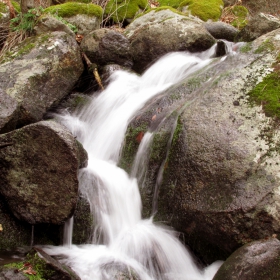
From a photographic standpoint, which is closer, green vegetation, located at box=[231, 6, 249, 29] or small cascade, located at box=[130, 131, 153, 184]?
small cascade, located at box=[130, 131, 153, 184]

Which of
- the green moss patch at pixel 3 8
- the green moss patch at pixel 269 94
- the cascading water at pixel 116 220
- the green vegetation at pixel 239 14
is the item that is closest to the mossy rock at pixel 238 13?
the green vegetation at pixel 239 14

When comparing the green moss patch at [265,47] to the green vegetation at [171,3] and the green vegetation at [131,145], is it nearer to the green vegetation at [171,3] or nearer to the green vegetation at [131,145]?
the green vegetation at [131,145]

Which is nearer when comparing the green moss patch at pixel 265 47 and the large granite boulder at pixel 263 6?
the green moss patch at pixel 265 47

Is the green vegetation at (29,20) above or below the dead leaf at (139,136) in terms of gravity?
above

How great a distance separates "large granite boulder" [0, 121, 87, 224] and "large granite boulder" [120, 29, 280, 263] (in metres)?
0.93

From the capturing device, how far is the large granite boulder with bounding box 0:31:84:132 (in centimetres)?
499

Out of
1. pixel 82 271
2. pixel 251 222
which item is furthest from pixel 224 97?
pixel 82 271

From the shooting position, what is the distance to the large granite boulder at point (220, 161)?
10.4 ft

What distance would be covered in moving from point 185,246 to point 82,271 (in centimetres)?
107

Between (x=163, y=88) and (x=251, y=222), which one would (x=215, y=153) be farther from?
(x=163, y=88)

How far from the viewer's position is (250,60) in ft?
14.1

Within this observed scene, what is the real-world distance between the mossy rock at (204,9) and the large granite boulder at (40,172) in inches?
282

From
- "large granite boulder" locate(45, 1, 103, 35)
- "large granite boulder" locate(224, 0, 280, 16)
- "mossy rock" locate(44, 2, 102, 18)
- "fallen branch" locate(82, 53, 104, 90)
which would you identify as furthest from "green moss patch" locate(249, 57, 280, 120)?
"large granite boulder" locate(224, 0, 280, 16)

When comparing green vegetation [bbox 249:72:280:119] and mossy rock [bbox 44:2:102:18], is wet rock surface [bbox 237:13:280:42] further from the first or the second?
mossy rock [bbox 44:2:102:18]
